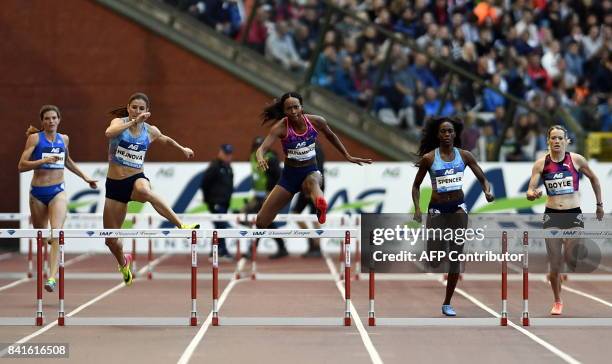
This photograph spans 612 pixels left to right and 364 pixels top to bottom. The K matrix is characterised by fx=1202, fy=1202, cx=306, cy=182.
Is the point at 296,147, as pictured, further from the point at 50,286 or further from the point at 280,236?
the point at 50,286

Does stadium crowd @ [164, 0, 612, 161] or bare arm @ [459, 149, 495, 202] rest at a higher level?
stadium crowd @ [164, 0, 612, 161]

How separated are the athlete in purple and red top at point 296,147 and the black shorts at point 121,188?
147cm

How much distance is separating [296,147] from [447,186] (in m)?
1.74

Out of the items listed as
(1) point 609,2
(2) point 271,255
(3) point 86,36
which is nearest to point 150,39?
(3) point 86,36

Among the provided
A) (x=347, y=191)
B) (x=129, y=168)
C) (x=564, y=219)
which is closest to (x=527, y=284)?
(x=564, y=219)

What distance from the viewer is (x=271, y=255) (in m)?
22.2

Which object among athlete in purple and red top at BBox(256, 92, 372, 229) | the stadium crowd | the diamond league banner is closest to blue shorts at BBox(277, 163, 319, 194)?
athlete in purple and red top at BBox(256, 92, 372, 229)

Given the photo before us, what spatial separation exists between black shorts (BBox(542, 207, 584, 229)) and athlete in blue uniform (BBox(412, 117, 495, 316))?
0.89 m

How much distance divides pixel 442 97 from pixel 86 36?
7.53 meters

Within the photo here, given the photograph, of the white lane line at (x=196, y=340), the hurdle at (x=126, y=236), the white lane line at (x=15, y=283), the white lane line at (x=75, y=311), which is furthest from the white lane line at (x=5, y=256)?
the hurdle at (x=126, y=236)

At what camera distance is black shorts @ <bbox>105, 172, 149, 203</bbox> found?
13.1m

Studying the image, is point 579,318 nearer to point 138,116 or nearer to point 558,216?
point 558,216

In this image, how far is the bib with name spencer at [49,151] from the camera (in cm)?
1471

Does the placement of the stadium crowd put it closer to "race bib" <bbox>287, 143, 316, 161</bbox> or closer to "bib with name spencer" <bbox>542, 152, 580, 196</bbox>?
"bib with name spencer" <bbox>542, 152, 580, 196</bbox>
